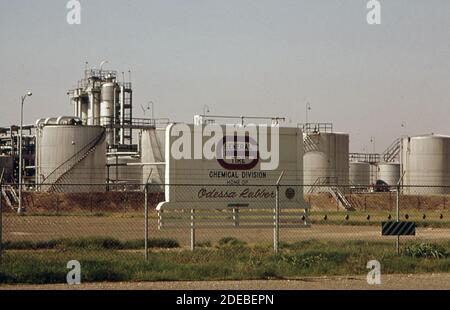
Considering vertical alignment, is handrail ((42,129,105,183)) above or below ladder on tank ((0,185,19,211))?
above

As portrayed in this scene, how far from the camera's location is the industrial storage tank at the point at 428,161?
7038 centimetres

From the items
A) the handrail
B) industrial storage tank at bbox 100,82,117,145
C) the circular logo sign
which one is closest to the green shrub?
the circular logo sign

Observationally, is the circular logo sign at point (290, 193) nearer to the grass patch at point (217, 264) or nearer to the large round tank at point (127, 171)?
the grass patch at point (217, 264)

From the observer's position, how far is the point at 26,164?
258 ft

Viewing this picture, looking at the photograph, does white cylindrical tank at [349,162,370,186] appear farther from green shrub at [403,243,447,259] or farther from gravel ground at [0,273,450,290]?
gravel ground at [0,273,450,290]

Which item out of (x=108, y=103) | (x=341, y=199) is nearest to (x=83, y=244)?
(x=341, y=199)

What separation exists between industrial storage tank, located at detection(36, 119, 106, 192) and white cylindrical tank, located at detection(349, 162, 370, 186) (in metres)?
34.2

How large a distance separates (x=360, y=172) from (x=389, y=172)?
18.1 ft

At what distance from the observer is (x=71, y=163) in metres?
62.2

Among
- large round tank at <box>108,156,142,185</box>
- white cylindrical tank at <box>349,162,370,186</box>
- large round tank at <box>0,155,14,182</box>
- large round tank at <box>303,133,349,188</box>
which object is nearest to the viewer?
large round tank at <box>303,133,349,188</box>

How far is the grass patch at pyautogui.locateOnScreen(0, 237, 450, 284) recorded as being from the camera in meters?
15.0

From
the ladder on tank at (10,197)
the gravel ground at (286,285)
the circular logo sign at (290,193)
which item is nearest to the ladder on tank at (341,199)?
the ladder on tank at (10,197)
